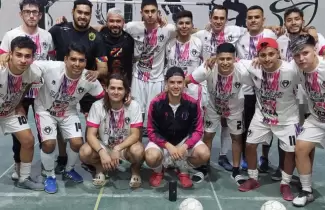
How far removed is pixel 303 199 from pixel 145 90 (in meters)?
2.10

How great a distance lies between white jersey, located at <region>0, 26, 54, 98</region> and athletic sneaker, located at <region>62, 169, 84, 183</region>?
2.60 feet

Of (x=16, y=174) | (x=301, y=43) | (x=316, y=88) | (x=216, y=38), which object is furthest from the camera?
(x=216, y=38)

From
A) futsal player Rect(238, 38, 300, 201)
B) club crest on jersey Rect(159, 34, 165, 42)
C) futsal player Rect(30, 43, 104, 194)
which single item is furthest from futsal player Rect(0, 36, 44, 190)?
futsal player Rect(238, 38, 300, 201)

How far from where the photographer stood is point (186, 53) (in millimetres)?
4113

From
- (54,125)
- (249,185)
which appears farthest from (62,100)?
(249,185)

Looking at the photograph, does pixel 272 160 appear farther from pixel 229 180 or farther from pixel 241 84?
pixel 241 84

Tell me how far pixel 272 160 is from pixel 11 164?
284 centimetres

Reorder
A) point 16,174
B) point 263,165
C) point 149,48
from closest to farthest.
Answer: point 16,174 < point 263,165 < point 149,48

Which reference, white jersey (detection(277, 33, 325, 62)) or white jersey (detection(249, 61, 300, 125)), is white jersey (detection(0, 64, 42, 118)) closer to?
white jersey (detection(249, 61, 300, 125))

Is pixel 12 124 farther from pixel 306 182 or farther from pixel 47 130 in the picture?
pixel 306 182

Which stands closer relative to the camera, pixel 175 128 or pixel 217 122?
pixel 175 128

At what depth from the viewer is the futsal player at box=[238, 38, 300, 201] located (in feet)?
10.7

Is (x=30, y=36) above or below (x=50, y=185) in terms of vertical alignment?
above

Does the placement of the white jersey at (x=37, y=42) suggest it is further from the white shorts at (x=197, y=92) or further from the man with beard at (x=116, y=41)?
the white shorts at (x=197, y=92)
